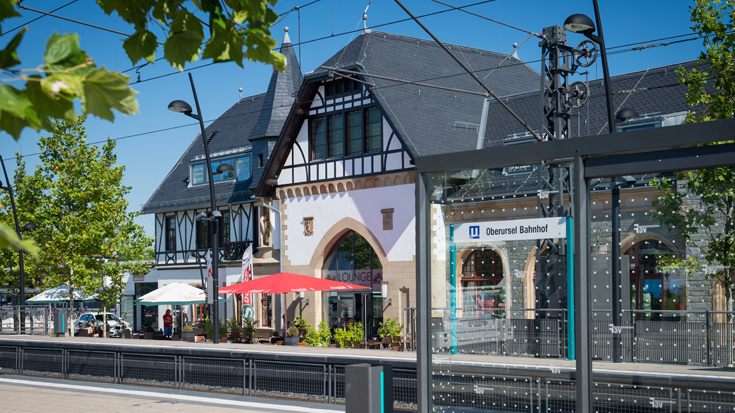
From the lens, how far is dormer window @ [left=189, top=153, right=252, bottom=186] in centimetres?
3522

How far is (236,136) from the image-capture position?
37406 millimetres

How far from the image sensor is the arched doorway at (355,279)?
2845 cm

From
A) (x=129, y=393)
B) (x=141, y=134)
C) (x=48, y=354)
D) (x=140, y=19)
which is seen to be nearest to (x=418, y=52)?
(x=141, y=134)

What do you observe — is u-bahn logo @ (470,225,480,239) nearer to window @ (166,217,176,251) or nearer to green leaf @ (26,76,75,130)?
green leaf @ (26,76,75,130)

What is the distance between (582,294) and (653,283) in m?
0.60

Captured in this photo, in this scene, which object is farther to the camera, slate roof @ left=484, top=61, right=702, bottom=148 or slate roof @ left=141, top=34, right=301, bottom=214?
slate roof @ left=141, top=34, right=301, bottom=214

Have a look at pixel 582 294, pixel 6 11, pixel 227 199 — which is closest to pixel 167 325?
pixel 227 199

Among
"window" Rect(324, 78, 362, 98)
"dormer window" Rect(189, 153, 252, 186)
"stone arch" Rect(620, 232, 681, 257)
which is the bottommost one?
"stone arch" Rect(620, 232, 681, 257)

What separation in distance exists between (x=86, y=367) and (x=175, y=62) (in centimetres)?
1622

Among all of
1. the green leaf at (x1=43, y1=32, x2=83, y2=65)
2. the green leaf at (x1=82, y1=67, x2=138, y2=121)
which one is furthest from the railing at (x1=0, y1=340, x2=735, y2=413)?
the green leaf at (x1=43, y1=32, x2=83, y2=65)

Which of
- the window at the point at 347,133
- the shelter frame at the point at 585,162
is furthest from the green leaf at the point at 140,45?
the window at the point at 347,133

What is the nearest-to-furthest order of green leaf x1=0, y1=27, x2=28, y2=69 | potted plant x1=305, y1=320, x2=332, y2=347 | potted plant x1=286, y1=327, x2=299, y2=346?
green leaf x1=0, y1=27, x2=28, y2=69 < potted plant x1=286, y1=327, x2=299, y2=346 < potted plant x1=305, y1=320, x2=332, y2=347

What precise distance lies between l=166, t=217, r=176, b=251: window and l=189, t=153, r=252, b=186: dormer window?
2218 mm

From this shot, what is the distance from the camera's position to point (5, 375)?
19.7 meters
